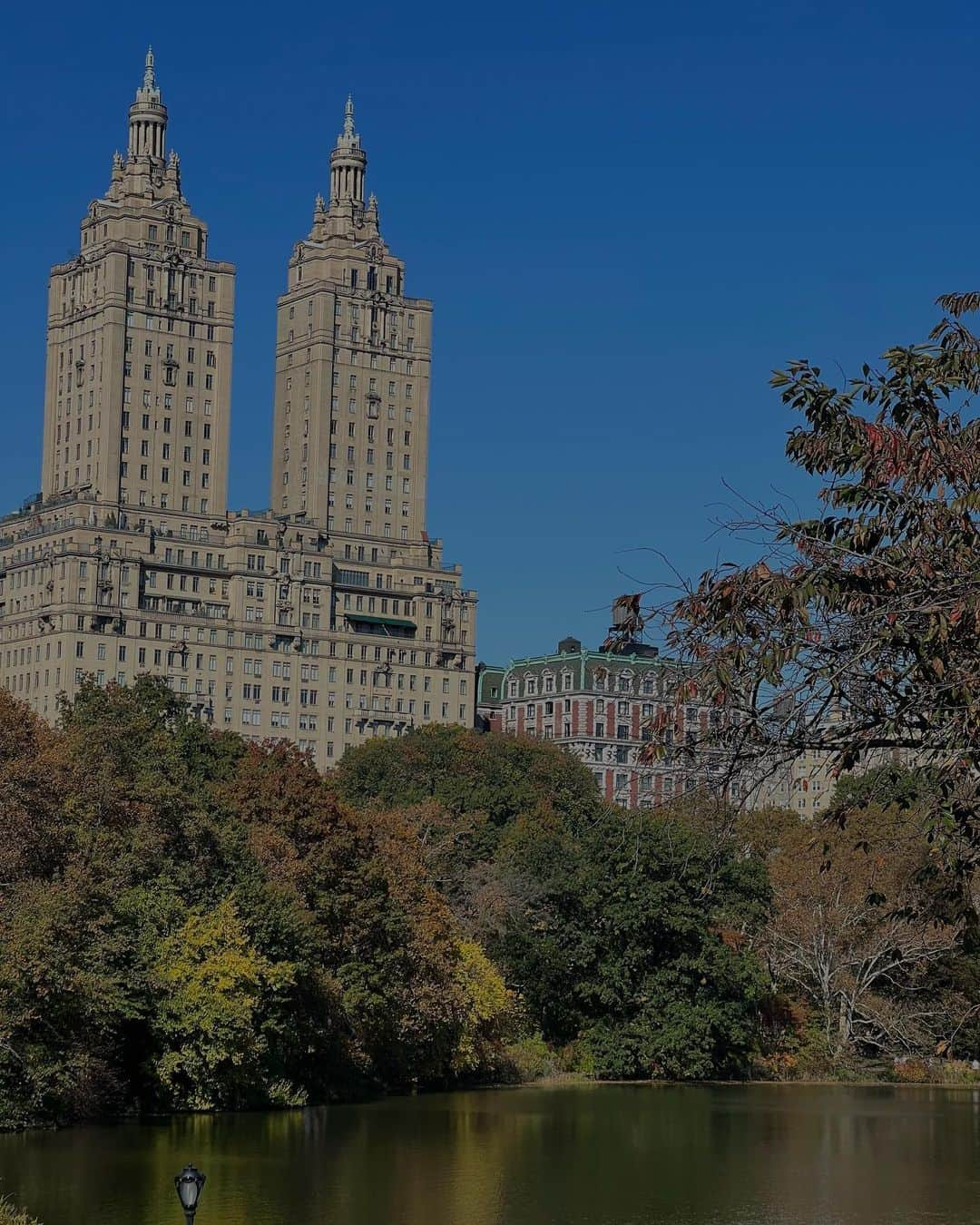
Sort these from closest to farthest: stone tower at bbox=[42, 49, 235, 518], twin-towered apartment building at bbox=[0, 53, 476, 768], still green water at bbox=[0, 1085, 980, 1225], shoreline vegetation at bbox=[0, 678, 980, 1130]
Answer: still green water at bbox=[0, 1085, 980, 1225]
shoreline vegetation at bbox=[0, 678, 980, 1130]
twin-towered apartment building at bbox=[0, 53, 476, 768]
stone tower at bbox=[42, 49, 235, 518]

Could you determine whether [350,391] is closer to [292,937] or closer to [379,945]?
[379,945]

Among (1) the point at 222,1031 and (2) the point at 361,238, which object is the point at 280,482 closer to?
(2) the point at 361,238

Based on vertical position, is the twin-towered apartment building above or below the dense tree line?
above

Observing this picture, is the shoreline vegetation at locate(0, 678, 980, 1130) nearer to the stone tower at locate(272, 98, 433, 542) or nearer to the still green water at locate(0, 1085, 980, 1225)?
the still green water at locate(0, 1085, 980, 1225)

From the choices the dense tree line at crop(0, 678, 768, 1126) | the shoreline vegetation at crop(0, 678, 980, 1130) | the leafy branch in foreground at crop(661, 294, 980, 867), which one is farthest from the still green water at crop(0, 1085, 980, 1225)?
the leafy branch in foreground at crop(661, 294, 980, 867)

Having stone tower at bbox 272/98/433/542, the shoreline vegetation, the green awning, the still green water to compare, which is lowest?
the still green water

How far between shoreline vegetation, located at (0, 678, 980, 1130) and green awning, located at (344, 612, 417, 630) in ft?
235

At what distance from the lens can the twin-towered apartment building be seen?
174375 mm

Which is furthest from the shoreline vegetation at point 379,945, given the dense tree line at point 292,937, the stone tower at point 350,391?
the stone tower at point 350,391

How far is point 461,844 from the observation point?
107375mm

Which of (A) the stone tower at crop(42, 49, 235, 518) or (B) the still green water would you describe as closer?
(B) the still green water

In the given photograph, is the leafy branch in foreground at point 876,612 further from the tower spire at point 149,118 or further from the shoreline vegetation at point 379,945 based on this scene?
the tower spire at point 149,118

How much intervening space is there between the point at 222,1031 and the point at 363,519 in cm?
13157

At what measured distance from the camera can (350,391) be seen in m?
194
